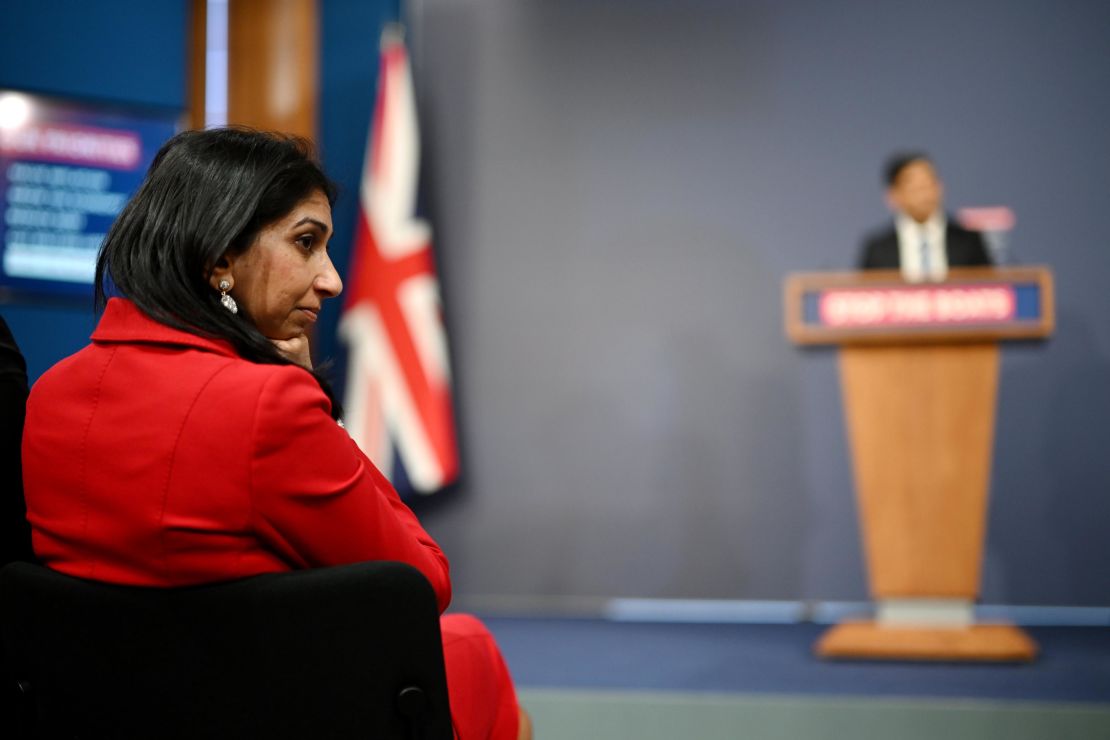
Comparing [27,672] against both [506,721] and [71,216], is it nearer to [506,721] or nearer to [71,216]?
[506,721]

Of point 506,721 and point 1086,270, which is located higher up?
point 1086,270

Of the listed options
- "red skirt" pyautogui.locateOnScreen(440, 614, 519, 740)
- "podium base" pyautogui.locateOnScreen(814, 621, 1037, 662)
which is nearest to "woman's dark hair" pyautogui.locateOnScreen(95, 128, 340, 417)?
"red skirt" pyautogui.locateOnScreen(440, 614, 519, 740)

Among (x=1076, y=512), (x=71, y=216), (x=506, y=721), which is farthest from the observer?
(x=1076, y=512)

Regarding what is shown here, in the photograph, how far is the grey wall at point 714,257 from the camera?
4750 millimetres

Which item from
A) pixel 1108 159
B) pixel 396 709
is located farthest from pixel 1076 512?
pixel 396 709

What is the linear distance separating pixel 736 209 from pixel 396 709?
423 centimetres

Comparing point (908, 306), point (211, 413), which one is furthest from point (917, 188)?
point (211, 413)

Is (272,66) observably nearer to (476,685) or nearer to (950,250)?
(950,250)

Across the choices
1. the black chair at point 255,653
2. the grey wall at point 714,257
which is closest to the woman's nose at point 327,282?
the black chair at point 255,653

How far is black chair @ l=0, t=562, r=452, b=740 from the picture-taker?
1.03 m

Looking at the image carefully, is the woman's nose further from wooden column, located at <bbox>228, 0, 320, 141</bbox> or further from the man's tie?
wooden column, located at <bbox>228, 0, 320, 141</bbox>

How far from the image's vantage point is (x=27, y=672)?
115cm

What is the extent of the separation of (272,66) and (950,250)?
9.31 ft

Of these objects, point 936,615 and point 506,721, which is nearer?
point 506,721
